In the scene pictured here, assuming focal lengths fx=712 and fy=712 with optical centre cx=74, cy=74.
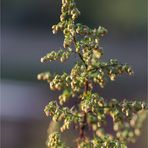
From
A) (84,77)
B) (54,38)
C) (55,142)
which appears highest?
(54,38)

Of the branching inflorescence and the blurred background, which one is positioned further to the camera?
the blurred background

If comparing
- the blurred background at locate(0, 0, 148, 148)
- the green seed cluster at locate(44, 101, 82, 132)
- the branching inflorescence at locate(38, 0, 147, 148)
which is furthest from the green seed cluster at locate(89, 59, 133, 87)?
the blurred background at locate(0, 0, 148, 148)

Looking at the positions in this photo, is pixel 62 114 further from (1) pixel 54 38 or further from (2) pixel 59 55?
(1) pixel 54 38

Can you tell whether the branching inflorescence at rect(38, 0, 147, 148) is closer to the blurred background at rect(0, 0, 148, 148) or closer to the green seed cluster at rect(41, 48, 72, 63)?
the green seed cluster at rect(41, 48, 72, 63)

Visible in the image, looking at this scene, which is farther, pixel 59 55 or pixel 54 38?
pixel 54 38

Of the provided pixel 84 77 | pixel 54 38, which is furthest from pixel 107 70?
pixel 54 38

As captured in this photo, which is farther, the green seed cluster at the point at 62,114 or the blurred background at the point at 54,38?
the blurred background at the point at 54,38

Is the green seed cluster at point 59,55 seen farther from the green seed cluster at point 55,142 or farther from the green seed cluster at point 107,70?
the green seed cluster at point 55,142

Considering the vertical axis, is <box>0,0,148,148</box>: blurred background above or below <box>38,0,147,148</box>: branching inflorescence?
above

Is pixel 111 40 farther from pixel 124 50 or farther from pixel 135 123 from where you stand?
pixel 135 123

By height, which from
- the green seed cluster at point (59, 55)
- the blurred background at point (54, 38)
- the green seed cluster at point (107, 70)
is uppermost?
the blurred background at point (54, 38)

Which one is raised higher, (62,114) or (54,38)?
(54,38)

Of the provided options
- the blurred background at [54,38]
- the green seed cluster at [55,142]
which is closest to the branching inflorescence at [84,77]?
the green seed cluster at [55,142]

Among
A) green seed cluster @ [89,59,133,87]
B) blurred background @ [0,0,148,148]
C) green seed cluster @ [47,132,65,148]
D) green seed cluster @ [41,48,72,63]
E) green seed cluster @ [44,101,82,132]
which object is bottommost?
green seed cluster @ [47,132,65,148]
